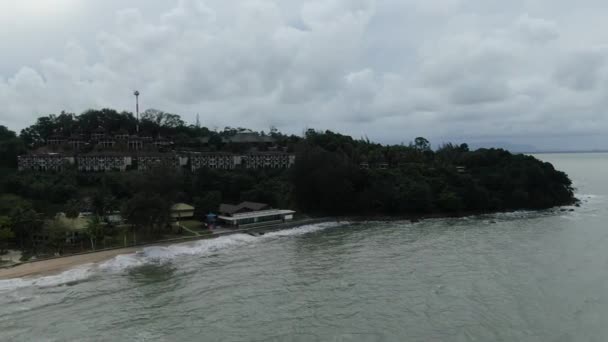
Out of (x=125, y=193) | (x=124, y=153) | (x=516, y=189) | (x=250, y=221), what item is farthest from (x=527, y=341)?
(x=124, y=153)

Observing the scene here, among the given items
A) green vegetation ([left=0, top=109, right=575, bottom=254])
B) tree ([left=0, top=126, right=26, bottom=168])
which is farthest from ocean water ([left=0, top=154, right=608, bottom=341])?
tree ([left=0, top=126, right=26, bottom=168])

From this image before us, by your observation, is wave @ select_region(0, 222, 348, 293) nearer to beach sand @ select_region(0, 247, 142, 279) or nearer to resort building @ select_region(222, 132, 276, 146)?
beach sand @ select_region(0, 247, 142, 279)

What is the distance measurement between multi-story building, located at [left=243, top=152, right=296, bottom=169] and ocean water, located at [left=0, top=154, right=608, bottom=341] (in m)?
28.8

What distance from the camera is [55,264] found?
27.6 metres

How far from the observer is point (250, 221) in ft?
138

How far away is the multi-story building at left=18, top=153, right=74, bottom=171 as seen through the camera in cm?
5344

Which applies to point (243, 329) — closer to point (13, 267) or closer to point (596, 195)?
point (13, 267)

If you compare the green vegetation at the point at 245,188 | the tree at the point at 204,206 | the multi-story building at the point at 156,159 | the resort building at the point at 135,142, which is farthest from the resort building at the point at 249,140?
the tree at the point at 204,206

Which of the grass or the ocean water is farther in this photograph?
the grass

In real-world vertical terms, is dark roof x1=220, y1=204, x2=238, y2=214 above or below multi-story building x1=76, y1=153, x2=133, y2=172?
below

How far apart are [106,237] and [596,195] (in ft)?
256

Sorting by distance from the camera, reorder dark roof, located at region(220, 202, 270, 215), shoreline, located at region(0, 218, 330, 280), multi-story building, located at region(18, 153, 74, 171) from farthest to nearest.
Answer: multi-story building, located at region(18, 153, 74, 171) → dark roof, located at region(220, 202, 270, 215) → shoreline, located at region(0, 218, 330, 280)

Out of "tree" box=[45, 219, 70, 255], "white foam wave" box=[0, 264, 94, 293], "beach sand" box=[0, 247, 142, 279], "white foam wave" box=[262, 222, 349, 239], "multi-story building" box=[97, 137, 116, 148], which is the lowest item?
"white foam wave" box=[262, 222, 349, 239]

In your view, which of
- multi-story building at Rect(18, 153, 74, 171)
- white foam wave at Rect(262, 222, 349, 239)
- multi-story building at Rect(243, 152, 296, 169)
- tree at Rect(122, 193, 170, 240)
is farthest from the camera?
multi-story building at Rect(243, 152, 296, 169)
